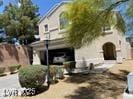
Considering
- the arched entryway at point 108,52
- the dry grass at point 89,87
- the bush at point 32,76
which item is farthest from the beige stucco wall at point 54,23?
the bush at point 32,76

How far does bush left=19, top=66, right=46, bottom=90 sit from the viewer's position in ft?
53.0

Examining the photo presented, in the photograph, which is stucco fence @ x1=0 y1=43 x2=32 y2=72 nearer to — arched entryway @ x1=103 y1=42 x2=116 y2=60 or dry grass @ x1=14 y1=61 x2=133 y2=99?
arched entryway @ x1=103 y1=42 x2=116 y2=60

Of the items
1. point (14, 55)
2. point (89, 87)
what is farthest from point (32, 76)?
point (14, 55)

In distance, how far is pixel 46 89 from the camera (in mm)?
17312

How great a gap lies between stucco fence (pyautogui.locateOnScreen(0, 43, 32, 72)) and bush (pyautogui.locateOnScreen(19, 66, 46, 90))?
18368 mm

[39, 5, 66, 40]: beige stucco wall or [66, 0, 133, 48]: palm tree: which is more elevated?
[39, 5, 66, 40]: beige stucco wall

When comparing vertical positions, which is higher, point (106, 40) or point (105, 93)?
point (106, 40)

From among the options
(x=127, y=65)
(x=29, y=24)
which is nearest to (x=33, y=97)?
(x=127, y=65)

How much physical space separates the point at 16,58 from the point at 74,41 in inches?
811

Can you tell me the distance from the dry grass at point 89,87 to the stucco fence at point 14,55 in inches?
665

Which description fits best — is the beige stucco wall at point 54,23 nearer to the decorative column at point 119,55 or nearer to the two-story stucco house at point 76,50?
the two-story stucco house at point 76,50

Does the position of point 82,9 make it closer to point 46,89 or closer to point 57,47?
point 46,89

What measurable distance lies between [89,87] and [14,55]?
22677 mm

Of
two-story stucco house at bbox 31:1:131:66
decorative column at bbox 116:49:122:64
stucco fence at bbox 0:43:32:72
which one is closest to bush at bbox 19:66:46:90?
two-story stucco house at bbox 31:1:131:66
